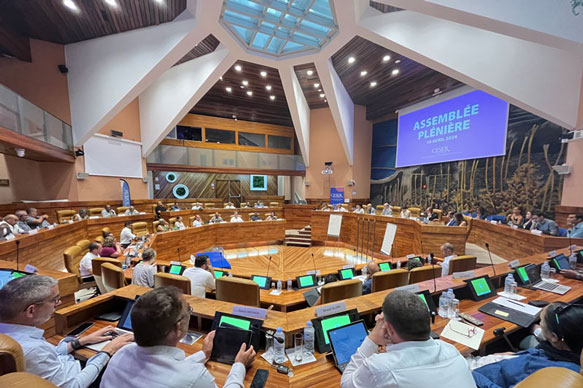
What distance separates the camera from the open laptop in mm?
2395

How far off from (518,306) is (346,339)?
185 centimetres

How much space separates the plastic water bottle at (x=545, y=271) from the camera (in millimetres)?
2678

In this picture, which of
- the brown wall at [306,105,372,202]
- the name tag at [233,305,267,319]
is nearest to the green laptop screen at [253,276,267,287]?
the name tag at [233,305,267,319]

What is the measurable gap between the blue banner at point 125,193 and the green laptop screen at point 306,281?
8.31 metres

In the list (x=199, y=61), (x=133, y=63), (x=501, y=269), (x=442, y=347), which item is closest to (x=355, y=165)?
(x=199, y=61)

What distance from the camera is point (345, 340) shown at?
141cm

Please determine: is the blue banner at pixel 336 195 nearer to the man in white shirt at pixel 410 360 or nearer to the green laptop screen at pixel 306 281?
the green laptop screen at pixel 306 281

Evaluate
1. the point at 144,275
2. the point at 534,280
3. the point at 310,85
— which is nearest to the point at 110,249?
the point at 144,275

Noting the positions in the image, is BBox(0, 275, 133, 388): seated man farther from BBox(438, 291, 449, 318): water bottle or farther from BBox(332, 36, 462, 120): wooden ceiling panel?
BBox(332, 36, 462, 120): wooden ceiling panel

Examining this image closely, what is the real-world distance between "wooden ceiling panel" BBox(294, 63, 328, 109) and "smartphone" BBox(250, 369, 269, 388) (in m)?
9.02

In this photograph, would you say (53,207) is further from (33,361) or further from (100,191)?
(33,361)

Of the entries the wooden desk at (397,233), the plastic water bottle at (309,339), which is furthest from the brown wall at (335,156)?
the plastic water bottle at (309,339)

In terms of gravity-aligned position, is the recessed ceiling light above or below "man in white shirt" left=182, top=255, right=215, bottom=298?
above

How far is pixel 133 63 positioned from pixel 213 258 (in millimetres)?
6327
